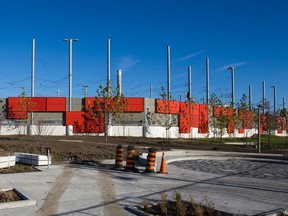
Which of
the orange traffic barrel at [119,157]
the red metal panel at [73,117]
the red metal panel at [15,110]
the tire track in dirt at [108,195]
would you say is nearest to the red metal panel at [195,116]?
the red metal panel at [73,117]

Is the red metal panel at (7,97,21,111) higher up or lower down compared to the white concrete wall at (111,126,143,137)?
higher up

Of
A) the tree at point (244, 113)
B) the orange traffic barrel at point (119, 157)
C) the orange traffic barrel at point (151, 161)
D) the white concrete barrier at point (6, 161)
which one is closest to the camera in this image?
the orange traffic barrel at point (151, 161)

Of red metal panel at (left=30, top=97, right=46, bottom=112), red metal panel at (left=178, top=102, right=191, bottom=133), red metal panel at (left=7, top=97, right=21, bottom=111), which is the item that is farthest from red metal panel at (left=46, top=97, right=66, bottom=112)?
red metal panel at (left=178, top=102, right=191, bottom=133)

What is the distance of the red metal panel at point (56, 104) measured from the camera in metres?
52.2

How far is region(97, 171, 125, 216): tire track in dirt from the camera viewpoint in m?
8.40

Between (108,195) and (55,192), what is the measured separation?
155 cm

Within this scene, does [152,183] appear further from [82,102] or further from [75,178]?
[82,102]

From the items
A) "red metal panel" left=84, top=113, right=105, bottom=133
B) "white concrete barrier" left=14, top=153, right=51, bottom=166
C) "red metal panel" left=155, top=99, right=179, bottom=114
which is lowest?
"white concrete barrier" left=14, top=153, right=51, bottom=166

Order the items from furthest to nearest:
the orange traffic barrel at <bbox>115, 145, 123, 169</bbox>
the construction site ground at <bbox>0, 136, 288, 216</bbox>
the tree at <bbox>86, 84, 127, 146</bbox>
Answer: the tree at <bbox>86, 84, 127, 146</bbox> < the orange traffic barrel at <bbox>115, 145, 123, 169</bbox> < the construction site ground at <bbox>0, 136, 288, 216</bbox>

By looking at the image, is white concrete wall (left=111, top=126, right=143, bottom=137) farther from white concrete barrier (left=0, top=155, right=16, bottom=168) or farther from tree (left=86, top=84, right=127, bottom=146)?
white concrete barrier (left=0, top=155, right=16, bottom=168)

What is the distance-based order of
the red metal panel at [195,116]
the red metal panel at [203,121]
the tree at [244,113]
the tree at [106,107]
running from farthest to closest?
the red metal panel at [203,121]
the red metal panel at [195,116]
the tree at [244,113]
the tree at [106,107]

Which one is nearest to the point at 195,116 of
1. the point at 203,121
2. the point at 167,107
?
the point at 203,121

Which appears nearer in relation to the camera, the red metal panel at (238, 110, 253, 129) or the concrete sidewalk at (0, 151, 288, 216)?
the concrete sidewalk at (0, 151, 288, 216)

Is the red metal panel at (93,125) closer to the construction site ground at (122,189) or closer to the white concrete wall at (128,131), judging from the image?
the white concrete wall at (128,131)
